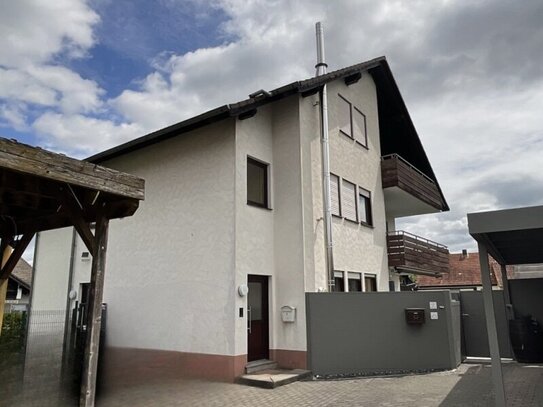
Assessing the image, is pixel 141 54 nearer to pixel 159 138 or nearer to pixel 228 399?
pixel 159 138

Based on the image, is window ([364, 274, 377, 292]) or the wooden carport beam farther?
window ([364, 274, 377, 292])

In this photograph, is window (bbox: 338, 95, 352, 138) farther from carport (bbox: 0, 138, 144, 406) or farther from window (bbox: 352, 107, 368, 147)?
carport (bbox: 0, 138, 144, 406)

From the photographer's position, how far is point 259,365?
9852 millimetres

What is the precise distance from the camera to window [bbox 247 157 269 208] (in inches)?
433

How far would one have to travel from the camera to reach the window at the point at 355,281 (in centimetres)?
1285

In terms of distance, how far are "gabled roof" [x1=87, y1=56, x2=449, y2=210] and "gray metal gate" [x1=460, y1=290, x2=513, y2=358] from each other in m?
7.53

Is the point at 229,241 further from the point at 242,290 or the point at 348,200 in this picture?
the point at 348,200

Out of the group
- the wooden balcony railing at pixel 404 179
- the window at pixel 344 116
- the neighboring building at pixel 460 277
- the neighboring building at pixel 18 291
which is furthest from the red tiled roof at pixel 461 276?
the neighboring building at pixel 18 291

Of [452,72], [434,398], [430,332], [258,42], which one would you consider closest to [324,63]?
[258,42]

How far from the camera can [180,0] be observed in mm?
9922

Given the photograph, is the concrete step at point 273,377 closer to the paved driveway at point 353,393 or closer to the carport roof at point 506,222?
the paved driveway at point 353,393

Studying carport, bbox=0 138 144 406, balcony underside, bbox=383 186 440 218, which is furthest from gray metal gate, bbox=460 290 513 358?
carport, bbox=0 138 144 406

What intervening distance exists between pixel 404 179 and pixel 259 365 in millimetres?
8933

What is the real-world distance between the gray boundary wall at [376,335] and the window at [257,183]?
2716mm
